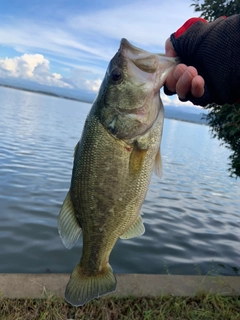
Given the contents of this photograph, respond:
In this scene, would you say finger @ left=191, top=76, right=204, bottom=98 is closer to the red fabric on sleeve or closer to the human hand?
the human hand

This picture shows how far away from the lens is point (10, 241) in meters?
6.47

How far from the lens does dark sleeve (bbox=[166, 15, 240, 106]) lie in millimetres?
2221

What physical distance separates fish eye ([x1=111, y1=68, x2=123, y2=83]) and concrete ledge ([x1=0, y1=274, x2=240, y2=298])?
2901mm

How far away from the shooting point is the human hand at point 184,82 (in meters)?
2.04

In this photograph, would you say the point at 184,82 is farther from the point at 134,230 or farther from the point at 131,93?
the point at 134,230

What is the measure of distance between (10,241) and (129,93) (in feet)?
16.8

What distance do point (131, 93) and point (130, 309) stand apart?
9.19 feet

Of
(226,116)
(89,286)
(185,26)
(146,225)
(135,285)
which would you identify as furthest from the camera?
(146,225)

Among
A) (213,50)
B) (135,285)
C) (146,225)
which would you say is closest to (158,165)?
(213,50)

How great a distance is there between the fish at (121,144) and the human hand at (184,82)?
69 millimetres

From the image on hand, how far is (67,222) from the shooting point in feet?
8.04

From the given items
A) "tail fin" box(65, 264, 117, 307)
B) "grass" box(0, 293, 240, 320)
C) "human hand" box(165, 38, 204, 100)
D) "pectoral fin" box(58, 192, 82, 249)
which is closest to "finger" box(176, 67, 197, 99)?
"human hand" box(165, 38, 204, 100)

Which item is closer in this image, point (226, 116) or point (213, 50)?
point (213, 50)

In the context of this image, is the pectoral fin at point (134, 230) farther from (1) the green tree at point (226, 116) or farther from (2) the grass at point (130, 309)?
(1) the green tree at point (226, 116)
